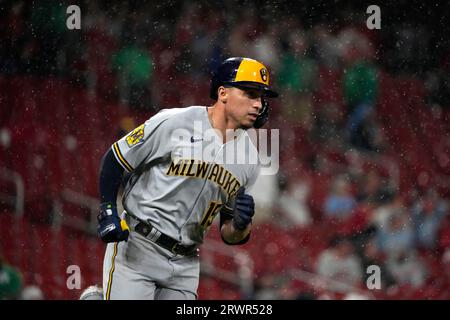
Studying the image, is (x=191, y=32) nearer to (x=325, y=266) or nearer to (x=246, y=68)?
(x=325, y=266)

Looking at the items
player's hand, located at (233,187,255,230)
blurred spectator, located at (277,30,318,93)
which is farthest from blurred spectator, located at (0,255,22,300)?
player's hand, located at (233,187,255,230)

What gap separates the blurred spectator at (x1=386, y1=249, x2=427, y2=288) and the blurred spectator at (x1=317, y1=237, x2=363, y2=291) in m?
0.22

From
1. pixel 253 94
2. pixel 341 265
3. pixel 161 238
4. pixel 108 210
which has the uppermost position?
pixel 253 94

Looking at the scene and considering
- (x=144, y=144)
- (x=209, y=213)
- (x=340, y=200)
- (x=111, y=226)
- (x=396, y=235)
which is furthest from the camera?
(x=340, y=200)

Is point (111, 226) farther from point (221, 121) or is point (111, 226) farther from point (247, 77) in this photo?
point (247, 77)

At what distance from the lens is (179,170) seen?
232 centimetres

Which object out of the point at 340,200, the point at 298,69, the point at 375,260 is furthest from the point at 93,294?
the point at 298,69

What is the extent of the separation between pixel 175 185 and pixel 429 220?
2.77 m

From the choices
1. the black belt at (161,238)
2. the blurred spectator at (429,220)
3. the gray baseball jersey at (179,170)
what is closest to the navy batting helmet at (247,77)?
the gray baseball jersey at (179,170)

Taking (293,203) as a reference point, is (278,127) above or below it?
→ above

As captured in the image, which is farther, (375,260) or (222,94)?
(375,260)

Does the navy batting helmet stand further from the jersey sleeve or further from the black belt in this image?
the black belt

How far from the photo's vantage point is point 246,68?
2346mm
